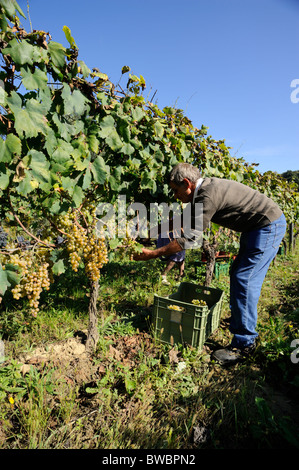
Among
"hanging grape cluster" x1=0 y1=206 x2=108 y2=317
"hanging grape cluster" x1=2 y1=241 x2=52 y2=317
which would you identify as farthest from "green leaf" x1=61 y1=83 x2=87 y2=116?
"hanging grape cluster" x1=2 y1=241 x2=52 y2=317

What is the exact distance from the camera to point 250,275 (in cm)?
274

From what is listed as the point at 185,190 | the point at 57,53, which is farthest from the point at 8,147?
the point at 185,190

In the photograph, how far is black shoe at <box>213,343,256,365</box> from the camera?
2.71 m

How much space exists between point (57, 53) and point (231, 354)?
286 centimetres

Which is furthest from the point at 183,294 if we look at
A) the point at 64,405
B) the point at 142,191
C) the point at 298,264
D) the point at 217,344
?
the point at 298,264

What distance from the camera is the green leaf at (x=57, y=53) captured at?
1680 millimetres

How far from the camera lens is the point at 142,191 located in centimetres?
305

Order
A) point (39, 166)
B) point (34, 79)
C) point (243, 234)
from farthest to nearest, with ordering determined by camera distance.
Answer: point (243, 234) < point (39, 166) < point (34, 79)

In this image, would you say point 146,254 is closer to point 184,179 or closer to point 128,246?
point 128,246

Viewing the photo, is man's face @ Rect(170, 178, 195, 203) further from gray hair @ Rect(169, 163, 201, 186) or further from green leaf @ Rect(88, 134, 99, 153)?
green leaf @ Rect(88, 134, 99, 153)

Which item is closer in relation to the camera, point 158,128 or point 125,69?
point 125,69

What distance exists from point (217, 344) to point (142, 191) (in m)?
1.87
